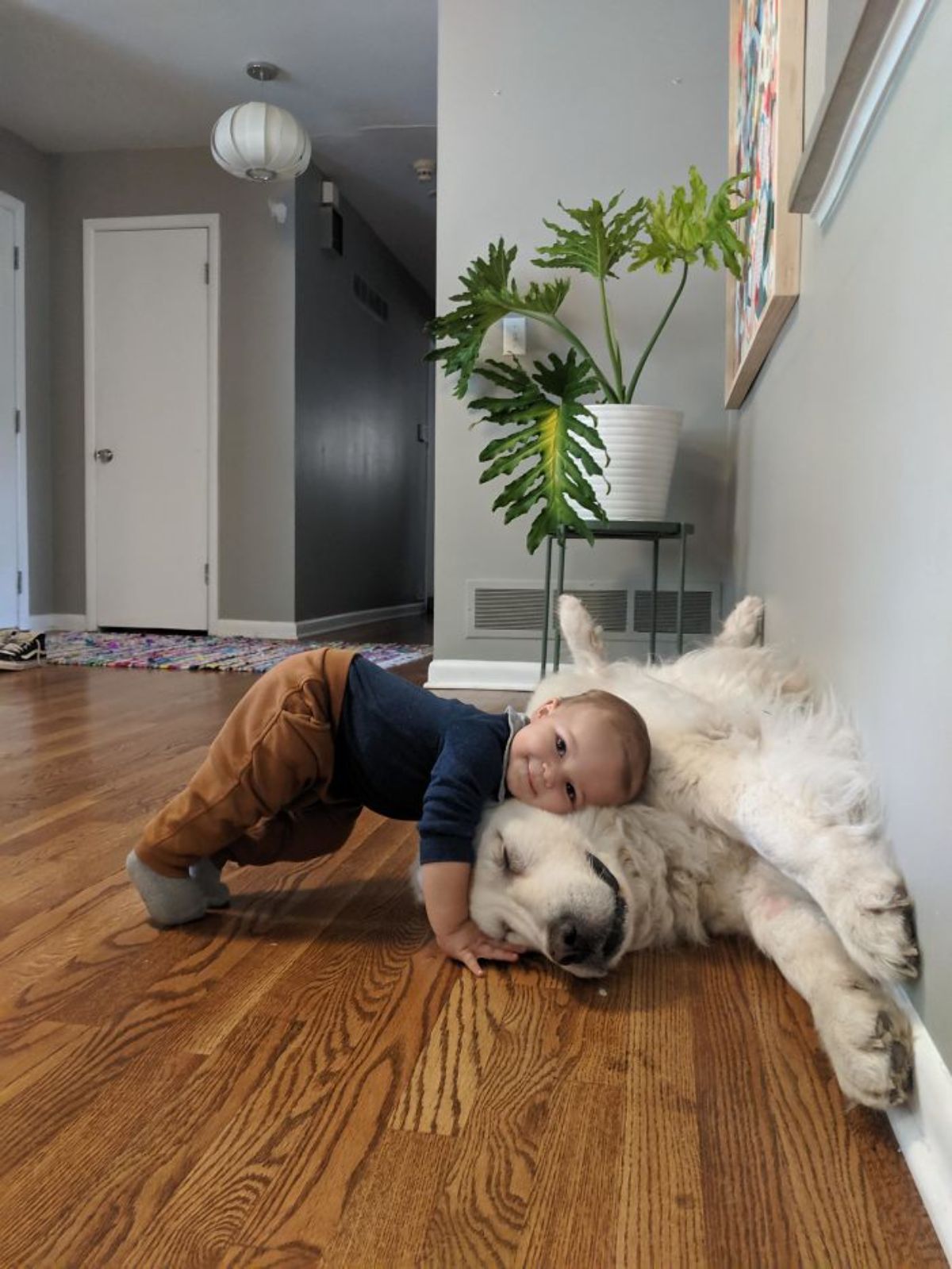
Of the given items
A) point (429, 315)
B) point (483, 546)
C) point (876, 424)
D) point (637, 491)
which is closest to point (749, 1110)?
point (876, 424)

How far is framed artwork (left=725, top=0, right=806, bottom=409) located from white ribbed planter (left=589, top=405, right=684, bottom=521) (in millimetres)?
276

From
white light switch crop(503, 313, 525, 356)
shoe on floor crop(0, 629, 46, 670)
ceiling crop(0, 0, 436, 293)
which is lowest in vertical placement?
shoe on floor crop(0, 629, 46, 670)

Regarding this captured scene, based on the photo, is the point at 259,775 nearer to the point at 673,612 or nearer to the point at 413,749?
the point at 413,749

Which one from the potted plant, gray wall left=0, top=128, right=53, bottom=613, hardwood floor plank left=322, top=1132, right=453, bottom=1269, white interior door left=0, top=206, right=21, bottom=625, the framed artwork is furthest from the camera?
gray wall left=0, top=128, right=53, bottom=613

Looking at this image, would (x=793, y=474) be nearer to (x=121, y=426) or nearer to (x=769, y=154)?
(x=769, y=154)

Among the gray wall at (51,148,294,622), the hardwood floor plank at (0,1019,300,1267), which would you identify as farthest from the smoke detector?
the hardwood floor plank at (0,1019,300,1267)

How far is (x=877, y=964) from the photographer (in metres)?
0.75

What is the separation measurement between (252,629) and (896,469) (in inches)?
196

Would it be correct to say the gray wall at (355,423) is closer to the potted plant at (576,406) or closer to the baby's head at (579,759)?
the potted plant at (576,406)

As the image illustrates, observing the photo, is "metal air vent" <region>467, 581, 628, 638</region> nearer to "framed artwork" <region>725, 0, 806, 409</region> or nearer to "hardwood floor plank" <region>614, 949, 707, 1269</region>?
"framed artwork" <region>725, 0, 806, 409</region>

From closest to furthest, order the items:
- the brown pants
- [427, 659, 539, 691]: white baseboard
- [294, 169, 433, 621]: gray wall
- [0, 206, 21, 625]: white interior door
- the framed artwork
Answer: the brown pants, the framed artwork, [427, 659, 539, 691]: white baseboard, [0, 206, 21, 625]: white interior door, [294, 169, 433, 621]: gray wall

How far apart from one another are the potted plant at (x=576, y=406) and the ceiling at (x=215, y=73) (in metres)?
1.88

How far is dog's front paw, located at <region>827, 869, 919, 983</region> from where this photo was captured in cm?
73

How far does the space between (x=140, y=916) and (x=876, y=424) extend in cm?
104
